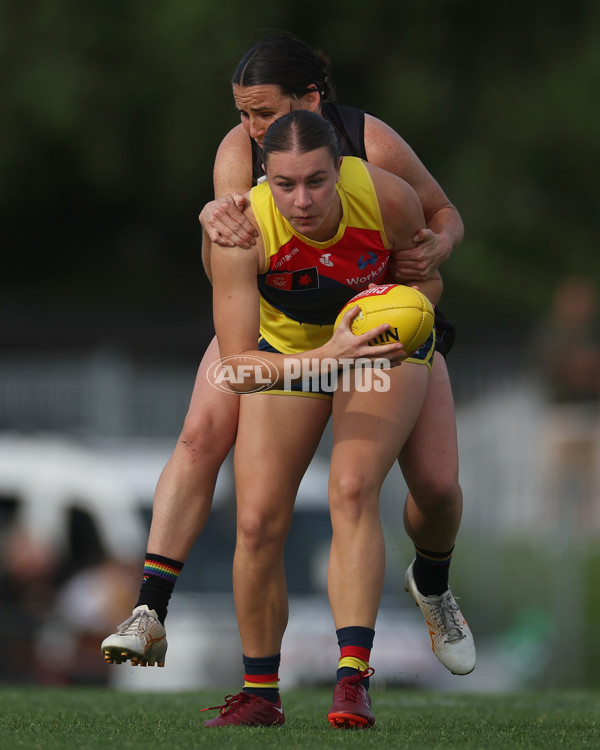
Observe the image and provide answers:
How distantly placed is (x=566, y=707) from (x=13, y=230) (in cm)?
1821

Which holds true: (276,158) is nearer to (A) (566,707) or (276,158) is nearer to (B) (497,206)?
(A) (566,707)

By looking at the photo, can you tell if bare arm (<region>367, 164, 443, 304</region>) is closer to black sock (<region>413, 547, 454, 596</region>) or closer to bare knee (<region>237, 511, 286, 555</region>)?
bare knee (<region>237, 511, 286, 555</region>)

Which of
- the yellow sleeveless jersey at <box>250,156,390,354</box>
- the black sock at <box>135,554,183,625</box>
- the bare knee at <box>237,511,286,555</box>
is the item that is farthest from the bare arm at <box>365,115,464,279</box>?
the black sock at <box>135,554,183,625</box>

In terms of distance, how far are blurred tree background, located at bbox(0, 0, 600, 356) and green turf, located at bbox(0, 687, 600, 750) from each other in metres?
13.7

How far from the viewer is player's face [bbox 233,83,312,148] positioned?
523 cm

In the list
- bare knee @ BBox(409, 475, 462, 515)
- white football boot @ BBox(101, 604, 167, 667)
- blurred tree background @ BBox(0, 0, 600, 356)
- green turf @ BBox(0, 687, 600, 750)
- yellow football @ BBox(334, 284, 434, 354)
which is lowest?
green turf @ BBox(0, 687, 600, 750)

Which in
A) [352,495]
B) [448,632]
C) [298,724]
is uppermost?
[352,495]

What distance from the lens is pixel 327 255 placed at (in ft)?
16.5

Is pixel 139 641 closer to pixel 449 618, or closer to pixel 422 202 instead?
pixel 449 618

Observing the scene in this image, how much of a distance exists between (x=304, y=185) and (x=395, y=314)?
518 millimetres

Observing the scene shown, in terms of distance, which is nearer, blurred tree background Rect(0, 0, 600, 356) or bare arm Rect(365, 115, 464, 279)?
bare arm Rect(365, 115, 464, 279)

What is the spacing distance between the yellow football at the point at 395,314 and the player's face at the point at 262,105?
0.76 metres

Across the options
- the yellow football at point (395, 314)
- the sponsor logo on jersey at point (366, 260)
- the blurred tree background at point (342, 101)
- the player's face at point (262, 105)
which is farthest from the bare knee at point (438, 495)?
the blurred tree background at point (342, 101)

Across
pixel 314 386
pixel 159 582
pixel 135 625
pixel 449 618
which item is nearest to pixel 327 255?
pixel 314 386
